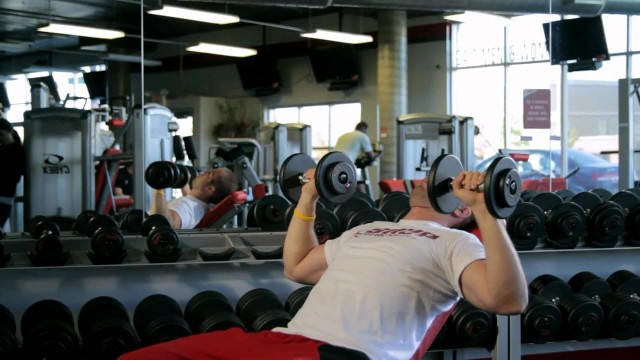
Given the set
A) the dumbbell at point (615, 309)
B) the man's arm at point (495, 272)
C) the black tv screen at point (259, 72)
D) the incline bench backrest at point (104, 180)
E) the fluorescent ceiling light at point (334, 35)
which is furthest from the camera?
the black tv screen at point (259, 72)

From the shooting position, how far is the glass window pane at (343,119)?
12.5m

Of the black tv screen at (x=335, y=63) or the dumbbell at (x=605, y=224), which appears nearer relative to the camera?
the dumbbell at (x=605, y=224)

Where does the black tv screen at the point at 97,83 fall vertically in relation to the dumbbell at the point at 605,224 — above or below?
above

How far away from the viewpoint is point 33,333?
2.87 metres

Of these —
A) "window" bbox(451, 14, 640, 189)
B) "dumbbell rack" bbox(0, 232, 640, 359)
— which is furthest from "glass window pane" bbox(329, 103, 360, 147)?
"dumbbell rack" bbox(0, 232, 640, 359)

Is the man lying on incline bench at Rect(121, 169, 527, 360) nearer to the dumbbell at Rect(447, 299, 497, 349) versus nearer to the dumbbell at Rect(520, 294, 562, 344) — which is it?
the dumbbell at Rect(447, 299, 497, 349)

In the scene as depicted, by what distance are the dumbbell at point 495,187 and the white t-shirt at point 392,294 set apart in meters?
0.09

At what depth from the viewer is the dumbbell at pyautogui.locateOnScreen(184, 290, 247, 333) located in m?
2.99

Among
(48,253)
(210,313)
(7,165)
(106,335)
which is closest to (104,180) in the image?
(7,165)

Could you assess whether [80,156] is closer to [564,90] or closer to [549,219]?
[549,219]

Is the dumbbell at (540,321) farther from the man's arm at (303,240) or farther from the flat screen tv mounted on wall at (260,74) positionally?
the flat screen tv mounted on wall at (260,74)

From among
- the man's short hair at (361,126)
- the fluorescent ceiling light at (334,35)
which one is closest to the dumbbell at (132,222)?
the man's short hair at (361,126)

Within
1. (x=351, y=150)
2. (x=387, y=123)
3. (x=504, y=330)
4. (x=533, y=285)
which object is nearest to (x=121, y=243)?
(x=504, y=330)

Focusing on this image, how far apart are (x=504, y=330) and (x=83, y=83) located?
11.8m
